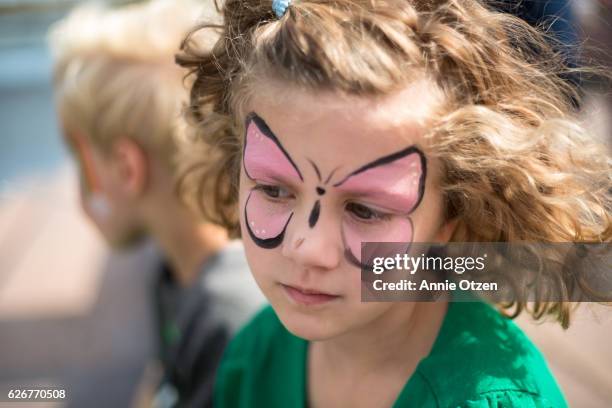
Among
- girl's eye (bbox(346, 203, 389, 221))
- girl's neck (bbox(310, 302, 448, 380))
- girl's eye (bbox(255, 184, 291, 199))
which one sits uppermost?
girl's eye (bbox(255, 184, 291, 199))

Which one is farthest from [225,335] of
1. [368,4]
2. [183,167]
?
[368,4]

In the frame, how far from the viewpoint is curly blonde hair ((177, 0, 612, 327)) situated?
4.28 feet

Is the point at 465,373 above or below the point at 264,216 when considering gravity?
below

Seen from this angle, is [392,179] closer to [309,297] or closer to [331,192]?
[331,192]

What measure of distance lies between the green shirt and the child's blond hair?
1102mm

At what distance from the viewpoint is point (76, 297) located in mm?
3924

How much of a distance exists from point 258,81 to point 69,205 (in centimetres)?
384

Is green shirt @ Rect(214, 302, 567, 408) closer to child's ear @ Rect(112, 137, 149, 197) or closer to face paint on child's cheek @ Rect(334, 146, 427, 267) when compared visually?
face paint on child's cheek @ Rect(334, 146, 427, 267)

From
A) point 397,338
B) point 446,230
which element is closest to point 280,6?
point 446,230

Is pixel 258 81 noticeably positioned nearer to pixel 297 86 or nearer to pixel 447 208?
pixel 297 86

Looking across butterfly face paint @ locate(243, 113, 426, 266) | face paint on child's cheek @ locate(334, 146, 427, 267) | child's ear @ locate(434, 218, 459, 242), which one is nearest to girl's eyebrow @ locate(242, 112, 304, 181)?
butterfly face paint @ locate(243, 113, 426, 266)

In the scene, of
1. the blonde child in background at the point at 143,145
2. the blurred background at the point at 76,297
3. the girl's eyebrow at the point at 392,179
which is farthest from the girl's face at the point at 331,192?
the blonde child in background at the point at 143,145

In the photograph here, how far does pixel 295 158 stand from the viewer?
1.35 m

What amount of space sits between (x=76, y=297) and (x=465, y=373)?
116 inches
